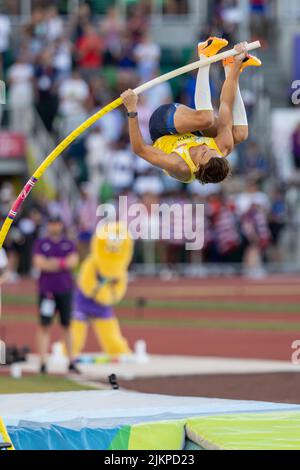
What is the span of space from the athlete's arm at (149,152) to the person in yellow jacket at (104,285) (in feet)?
17.4

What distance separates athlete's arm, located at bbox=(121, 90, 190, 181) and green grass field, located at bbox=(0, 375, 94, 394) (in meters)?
3.61

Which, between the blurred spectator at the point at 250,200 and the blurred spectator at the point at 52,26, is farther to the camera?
the blurred spectator at the point at 52,26

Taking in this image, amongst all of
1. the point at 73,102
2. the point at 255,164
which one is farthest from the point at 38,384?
the point at 255,164

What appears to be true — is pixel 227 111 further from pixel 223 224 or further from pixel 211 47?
pixel 223 224

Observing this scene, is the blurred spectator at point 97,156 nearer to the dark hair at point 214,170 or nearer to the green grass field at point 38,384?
the green grass field at point 38,384

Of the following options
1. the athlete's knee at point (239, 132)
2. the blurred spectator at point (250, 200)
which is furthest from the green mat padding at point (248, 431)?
the blurred spectator at point (250, 200)

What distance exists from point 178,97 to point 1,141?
2.89 meters

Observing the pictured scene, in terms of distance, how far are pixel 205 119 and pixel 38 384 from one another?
4.45 metres

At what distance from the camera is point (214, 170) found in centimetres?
821

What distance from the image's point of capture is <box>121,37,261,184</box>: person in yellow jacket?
27.3 ft

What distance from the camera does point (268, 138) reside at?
68.9 feet

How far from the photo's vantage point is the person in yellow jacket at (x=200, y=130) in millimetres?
8336

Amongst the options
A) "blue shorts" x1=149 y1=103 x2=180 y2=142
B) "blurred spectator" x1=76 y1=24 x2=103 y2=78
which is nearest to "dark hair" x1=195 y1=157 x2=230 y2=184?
"blue shorts" x1=149 y1=103 x2=180 y2=142

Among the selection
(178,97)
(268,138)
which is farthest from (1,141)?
(268,138)
